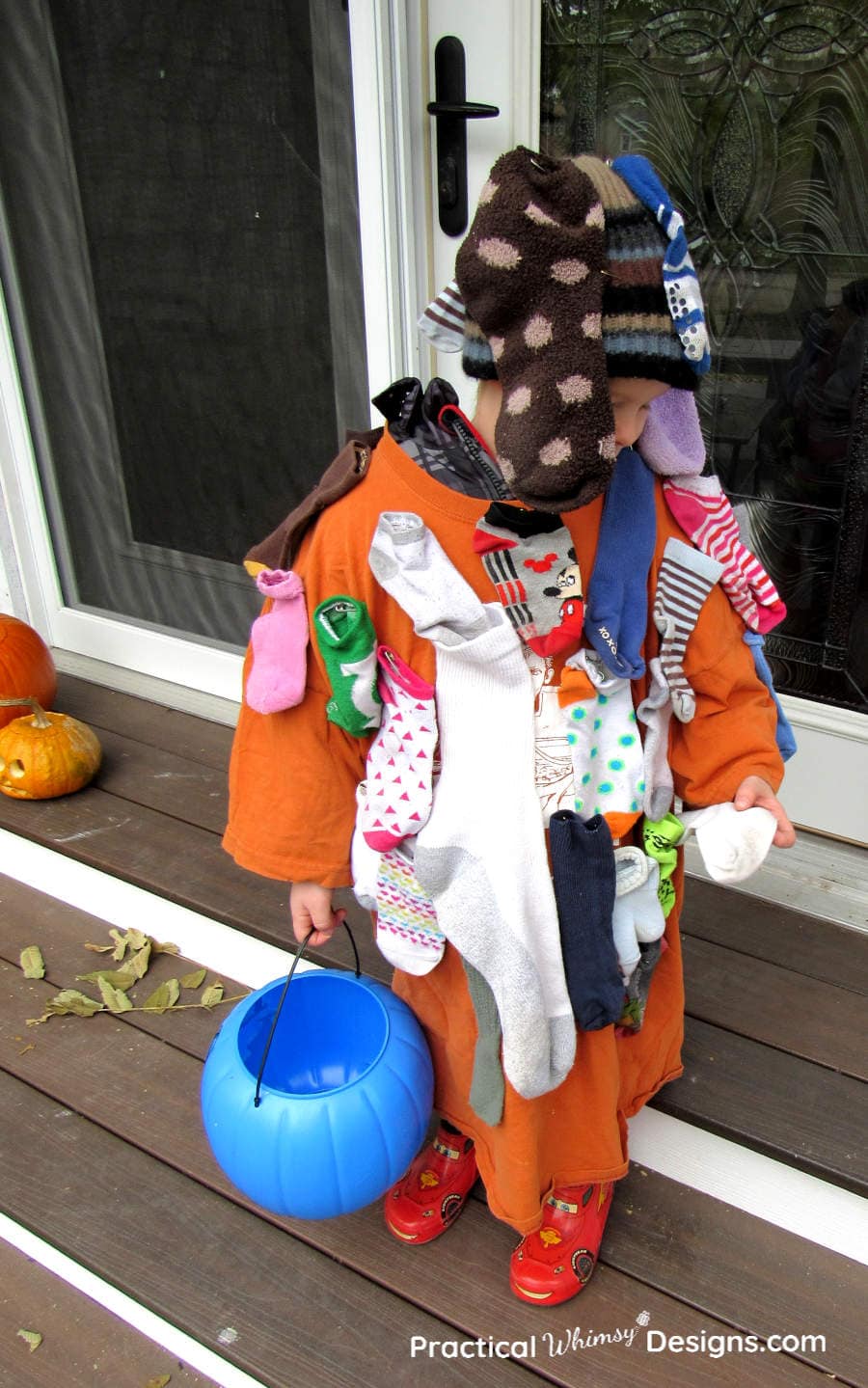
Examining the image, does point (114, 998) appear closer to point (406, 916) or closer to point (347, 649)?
point (406, 916)

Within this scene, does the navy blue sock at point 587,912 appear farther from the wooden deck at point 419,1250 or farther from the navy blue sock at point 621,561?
the wooden deck at point 419,1250

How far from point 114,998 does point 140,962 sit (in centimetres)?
10

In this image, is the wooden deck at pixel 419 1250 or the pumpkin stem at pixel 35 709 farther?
the pumpkin stem at pixel 35 709

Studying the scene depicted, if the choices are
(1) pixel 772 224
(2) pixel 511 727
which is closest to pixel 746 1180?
(2) pixel 511 727

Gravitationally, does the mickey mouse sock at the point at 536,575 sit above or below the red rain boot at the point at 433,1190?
above

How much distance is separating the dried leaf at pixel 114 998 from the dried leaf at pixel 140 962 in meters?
0.05

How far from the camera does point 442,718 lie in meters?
1.20

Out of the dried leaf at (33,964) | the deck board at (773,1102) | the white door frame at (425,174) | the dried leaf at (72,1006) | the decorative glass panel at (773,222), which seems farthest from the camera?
the dried leaf at (33,964)

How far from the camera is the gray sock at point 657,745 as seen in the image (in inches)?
48.3

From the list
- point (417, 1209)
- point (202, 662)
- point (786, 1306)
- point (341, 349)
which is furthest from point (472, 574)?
point (202, 662)

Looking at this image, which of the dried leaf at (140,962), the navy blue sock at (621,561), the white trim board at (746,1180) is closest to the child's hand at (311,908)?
the navy blue sock at (621,561)

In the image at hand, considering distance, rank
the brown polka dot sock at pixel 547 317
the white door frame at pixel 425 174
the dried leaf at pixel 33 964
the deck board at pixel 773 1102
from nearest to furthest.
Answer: the brown polka dot sock at pixel 547 317
the deck board at pixel 773 1102
the white door frame at pixel 425 174
the dried leaf at pixel 33 964

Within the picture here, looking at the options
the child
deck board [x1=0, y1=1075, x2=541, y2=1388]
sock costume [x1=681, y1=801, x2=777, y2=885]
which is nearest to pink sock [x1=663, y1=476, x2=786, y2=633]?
the child

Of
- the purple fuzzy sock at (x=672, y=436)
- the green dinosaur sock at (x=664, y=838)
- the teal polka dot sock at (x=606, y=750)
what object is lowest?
the green dinosaur sock at (x=664, y=838)
